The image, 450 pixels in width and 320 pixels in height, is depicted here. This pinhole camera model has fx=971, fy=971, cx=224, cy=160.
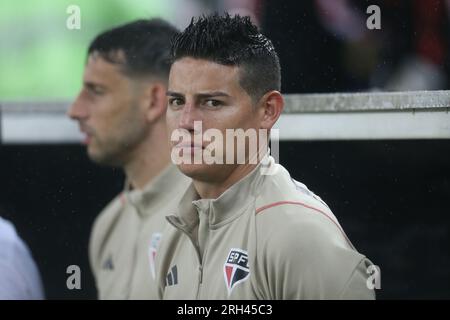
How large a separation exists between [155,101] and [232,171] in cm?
70

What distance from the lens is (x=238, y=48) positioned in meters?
2.15

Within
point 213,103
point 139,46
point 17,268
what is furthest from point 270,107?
point 17,268

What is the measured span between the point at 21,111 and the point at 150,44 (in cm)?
61

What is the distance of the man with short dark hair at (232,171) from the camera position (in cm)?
209

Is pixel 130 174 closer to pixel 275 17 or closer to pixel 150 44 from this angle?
pixel 150 44

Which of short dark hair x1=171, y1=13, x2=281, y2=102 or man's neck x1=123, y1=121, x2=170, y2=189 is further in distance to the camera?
man's neck x1=123, y1=121, x2=170, y2=189

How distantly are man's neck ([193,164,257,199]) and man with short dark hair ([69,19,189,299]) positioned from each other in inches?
18.6

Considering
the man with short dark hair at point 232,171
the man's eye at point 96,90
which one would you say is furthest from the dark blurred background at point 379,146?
the man's eye at point 96,90

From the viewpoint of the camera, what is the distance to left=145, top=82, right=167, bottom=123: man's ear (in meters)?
2.83

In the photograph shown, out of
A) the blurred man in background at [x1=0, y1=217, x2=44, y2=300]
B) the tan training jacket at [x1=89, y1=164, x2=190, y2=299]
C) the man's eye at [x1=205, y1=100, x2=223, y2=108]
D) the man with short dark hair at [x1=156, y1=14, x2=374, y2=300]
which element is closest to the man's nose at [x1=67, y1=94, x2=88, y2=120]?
the tan training jacket at [x1=89, y1=164, x2=190, y2=299]

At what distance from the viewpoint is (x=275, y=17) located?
2.43 metres

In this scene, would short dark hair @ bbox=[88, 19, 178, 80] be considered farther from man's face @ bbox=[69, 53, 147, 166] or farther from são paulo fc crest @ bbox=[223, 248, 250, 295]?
são paulo fc crest @ bbox=[223, 248, 250, 295]

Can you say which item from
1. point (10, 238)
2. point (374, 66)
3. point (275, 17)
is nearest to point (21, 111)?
point (10, 238)

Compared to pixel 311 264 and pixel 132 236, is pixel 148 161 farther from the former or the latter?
pixel 311 264
